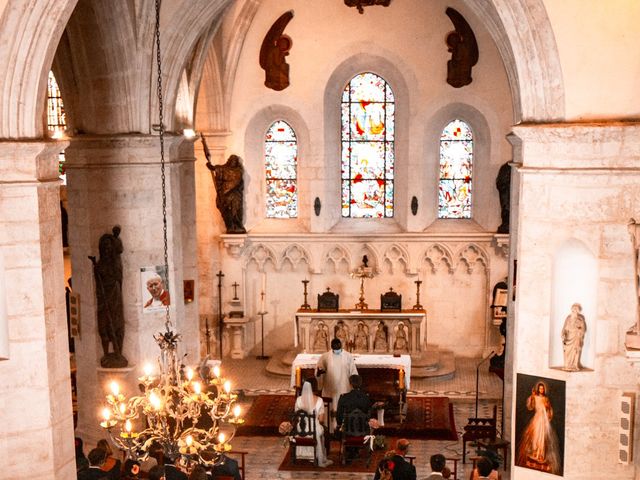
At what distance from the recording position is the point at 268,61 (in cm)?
1817

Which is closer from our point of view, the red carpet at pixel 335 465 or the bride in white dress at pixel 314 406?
the bride in white dress at pixel 314 406

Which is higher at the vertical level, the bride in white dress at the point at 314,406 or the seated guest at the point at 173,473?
the seated guest at the point at 173,473

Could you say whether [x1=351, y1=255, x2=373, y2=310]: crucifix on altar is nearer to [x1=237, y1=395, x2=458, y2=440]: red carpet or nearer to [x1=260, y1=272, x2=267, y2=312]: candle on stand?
[x1=260, y1=272, x2=267, y2=312]: candle on stand

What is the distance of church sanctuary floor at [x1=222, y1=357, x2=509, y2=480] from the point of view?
1294cm

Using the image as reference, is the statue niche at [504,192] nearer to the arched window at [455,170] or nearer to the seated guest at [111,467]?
the arched window at [455,170]

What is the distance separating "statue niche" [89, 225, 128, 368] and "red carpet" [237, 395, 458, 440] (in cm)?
257

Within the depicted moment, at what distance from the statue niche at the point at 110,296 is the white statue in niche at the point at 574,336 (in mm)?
6769

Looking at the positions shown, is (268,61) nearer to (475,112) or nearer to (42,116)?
(475,112)

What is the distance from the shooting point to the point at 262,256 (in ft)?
61.7

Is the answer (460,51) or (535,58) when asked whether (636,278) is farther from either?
(460,51)

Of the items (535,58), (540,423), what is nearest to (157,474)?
(540,423)

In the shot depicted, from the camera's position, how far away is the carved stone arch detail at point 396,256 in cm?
1845

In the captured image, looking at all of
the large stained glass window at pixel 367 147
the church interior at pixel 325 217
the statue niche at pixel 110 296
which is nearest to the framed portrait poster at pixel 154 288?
the church interior at pixel 325 217

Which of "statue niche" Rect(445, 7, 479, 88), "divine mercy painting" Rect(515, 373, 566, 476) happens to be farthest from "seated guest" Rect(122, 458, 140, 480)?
"statue niche" Rect(445, 7, 479, 88)
